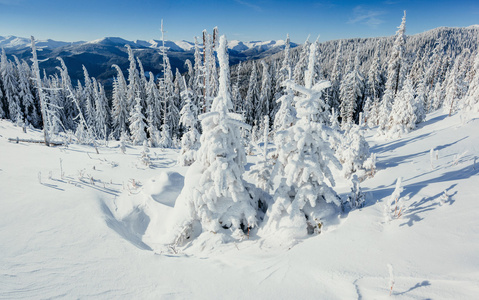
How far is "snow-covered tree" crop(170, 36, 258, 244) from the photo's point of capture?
7.33 metres

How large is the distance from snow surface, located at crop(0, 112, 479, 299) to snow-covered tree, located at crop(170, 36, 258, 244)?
0.67 meters

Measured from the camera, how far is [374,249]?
513cm

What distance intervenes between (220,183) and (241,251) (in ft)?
6.72

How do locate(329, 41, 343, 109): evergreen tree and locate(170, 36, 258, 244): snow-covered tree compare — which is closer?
locate(170, 36, 258, 244): snow-covered tree

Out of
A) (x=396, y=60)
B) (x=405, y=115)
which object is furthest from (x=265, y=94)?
(x=405, y=115)

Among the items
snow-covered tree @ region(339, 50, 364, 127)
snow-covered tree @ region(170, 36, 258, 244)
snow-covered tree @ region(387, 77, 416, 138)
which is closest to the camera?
snow-covered tree @ region(170, 36, 258, 244)

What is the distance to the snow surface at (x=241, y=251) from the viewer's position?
4.29 meters

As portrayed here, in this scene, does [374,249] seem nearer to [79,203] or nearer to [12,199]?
[79,203]

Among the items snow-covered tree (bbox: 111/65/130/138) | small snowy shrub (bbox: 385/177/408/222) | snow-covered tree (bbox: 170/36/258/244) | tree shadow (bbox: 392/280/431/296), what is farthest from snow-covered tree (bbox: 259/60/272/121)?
tree shadow (bbox: 392/280/431/296)

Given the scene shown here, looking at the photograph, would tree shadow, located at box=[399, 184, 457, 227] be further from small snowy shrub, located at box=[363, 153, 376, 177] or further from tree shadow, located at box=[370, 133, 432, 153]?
tree shadow, located at box=[370, 133, 432, 153]

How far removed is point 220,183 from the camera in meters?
7.23

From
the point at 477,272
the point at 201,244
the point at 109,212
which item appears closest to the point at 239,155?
the point at 201,244

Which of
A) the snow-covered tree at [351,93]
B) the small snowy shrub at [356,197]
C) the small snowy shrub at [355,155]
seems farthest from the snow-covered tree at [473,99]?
the snow-covered tree at [351,93]

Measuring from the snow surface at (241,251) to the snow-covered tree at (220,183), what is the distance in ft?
2.21
